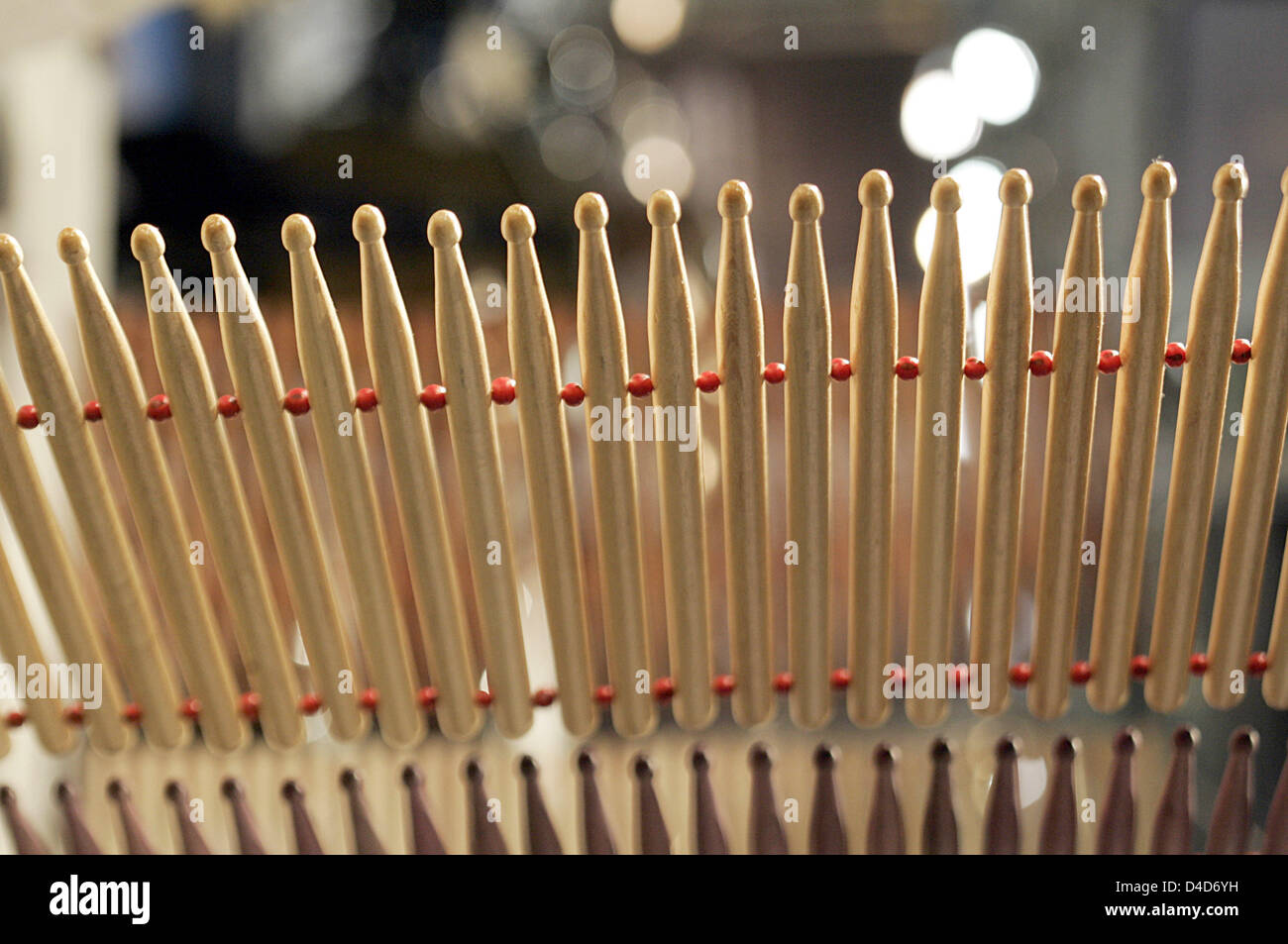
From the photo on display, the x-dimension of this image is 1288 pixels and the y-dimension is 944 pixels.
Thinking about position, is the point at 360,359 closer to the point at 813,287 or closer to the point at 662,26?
the point at 813,287

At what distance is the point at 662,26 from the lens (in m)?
3.55

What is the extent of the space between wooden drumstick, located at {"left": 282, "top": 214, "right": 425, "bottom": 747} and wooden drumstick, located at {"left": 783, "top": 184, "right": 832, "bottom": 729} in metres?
0.31

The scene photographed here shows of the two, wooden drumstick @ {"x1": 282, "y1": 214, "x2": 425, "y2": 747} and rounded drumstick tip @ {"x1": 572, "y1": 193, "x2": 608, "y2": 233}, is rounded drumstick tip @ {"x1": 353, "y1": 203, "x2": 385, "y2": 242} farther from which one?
rounded drumstick tip @ {"x1": 572, "y1": 193, "x2": 608, "y2": 233}

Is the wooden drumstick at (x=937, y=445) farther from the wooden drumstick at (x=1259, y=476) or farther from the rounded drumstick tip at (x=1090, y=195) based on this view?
the wooden drumstick at (x=1259, y=476)

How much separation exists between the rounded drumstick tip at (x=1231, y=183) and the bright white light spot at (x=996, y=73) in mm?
2789

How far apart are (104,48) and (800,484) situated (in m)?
2.65

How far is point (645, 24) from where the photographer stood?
3.56 m

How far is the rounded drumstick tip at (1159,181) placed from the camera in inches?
30.3

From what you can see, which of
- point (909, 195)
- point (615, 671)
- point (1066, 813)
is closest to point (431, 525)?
point (615, 671)

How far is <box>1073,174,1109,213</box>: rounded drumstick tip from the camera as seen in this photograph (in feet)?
2.52

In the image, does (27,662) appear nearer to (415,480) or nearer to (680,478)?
(415,480)

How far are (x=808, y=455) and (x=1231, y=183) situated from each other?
33cm

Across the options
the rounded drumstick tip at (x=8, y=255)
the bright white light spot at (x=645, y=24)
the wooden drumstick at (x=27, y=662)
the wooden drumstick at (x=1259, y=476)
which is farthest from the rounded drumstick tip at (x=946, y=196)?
the bright white light spot at (x=645, y=24)

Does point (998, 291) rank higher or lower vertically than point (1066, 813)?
higher
